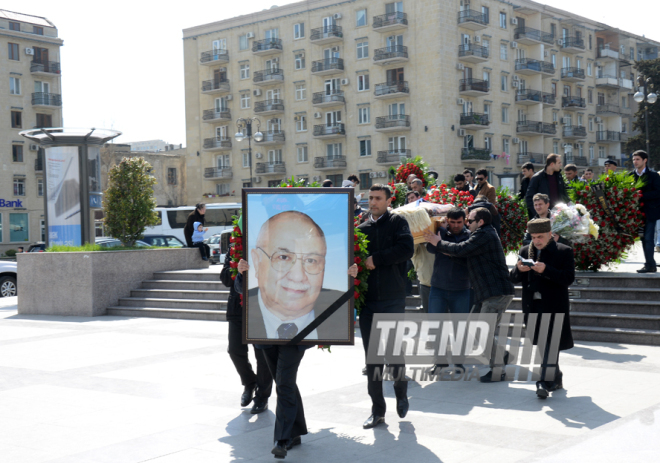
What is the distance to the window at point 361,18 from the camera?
53875 millimetres

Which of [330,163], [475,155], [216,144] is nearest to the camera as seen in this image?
[475,155]

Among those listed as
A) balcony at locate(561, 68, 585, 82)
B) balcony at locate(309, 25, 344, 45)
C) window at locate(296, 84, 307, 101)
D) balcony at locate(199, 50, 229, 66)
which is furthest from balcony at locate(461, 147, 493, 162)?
balcony at locate(199, 50, 229, 66)

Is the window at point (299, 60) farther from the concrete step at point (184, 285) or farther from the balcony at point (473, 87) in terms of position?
the concrete step at point (184, 285)

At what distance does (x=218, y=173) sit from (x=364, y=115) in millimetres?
15357

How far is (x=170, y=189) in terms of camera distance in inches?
2643

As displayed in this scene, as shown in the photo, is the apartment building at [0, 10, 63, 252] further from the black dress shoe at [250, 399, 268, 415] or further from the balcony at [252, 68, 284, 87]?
the black dress shoe at [250, 399, 268, 415]

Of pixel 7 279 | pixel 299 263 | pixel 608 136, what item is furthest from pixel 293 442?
pixel 608 136

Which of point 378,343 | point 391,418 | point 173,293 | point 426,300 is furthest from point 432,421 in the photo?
point 173,293

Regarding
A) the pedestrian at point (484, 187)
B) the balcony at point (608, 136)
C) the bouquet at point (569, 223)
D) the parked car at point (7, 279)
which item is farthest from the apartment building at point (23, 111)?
the bouquet at point (569, 223)

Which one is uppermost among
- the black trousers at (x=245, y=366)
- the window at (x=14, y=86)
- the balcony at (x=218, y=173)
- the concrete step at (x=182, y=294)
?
the window at (x=14, y=86)

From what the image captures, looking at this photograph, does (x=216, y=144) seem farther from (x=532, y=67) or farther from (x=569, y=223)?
(x=569, y=223)

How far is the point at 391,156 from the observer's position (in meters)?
52.0

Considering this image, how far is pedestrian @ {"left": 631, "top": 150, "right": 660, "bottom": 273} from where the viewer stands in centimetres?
1124

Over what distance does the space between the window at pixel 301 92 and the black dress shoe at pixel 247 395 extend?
5178cm
